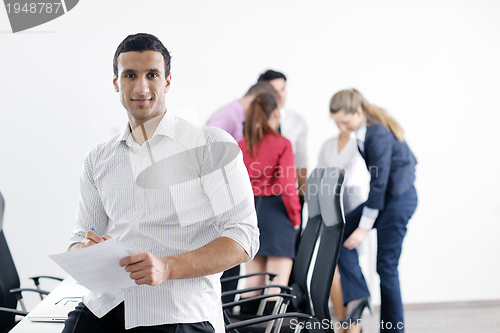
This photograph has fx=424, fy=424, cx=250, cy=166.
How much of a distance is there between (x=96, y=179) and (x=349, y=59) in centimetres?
289

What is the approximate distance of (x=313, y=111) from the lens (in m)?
3.61

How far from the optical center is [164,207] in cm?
115

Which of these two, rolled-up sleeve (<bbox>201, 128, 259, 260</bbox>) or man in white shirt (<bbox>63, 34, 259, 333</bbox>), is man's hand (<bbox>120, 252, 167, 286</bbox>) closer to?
man in white shirt (<bbox>63, 34, 259, 333</bbox>)

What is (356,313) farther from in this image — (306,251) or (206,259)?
(206,259)

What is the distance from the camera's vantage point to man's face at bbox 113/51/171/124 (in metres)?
1.22

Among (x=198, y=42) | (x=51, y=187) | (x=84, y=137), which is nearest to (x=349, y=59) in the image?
(x=198, y=42)

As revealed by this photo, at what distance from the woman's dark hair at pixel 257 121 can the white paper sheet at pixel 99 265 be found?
1799mm

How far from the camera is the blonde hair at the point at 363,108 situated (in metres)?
3.24

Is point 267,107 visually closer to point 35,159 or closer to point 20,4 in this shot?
point 35,159

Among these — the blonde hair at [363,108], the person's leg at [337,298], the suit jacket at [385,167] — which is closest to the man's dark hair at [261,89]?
the blonde hair at [363,108]

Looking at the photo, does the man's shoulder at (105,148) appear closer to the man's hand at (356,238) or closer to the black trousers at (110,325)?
the black trousers at (110,325)

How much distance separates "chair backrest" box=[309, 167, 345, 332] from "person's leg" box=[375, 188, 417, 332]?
1399 millimetres

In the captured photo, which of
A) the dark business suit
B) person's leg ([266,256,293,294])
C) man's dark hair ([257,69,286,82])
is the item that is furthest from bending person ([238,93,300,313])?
man's dark hair ([257,69,286,82])

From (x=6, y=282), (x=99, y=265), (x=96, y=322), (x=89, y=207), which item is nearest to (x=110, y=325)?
(x=96, y=322)
